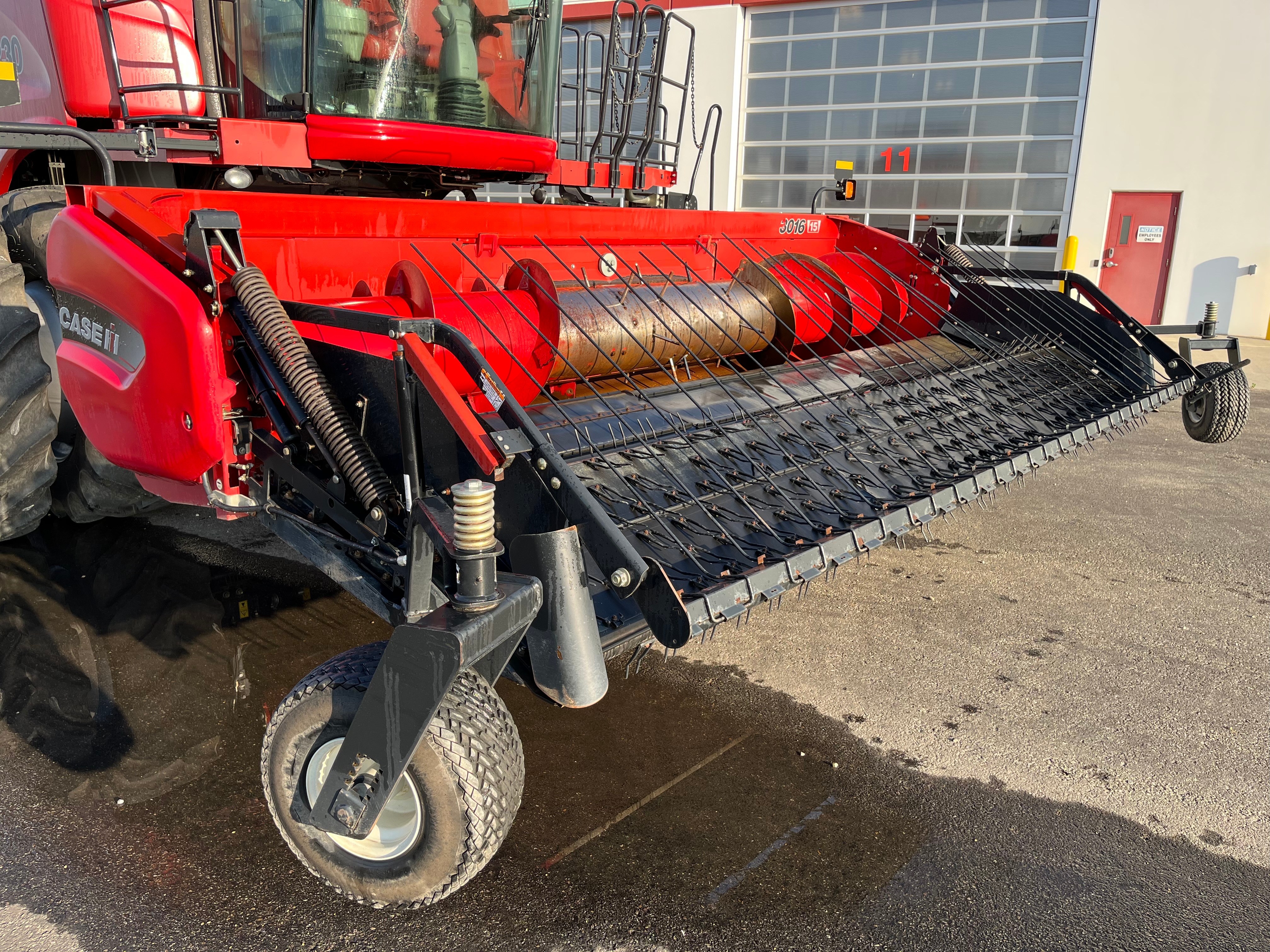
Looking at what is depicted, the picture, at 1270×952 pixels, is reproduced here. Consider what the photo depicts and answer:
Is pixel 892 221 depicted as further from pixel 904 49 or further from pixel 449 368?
pixel 449 368

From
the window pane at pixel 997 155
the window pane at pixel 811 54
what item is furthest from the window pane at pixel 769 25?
the window pane at pixel 997 155

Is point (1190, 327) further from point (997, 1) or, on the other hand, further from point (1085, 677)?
point (997, 1)

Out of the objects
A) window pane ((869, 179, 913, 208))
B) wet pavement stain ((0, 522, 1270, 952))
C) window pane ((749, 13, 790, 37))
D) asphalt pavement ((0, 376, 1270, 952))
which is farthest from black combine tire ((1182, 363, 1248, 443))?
window pane ((749, 13, 790, 37))

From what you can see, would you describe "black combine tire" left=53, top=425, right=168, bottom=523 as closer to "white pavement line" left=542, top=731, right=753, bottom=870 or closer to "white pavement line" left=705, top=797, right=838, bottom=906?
"white pavement line" left=542, top=731, right=753, bottom=870

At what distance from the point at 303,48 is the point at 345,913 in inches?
111

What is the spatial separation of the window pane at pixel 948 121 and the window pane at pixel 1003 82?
0.28 metres

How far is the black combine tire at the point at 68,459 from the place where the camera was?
11.1 feet

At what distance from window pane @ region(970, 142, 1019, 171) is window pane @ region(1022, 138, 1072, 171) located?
117 mm

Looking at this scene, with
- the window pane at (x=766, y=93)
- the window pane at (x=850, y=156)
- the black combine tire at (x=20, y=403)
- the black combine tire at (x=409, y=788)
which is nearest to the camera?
the black combine tire at (x=409, y=788)

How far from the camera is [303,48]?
3.32 m

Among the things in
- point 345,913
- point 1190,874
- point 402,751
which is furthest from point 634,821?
point 1190,874

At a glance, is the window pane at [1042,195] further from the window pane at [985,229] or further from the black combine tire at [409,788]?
the black combine tire at [409,788]

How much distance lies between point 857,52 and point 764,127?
1.59 meters

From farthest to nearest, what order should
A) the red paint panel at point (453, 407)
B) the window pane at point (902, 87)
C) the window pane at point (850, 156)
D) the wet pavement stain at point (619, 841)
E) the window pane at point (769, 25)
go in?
1. the window pane at point (769, 25)
2. the window pane at point (850, 156)
3. the window pane at point (902, 87)
4. the wet pavement stain at point (619, 841)
5. the red paint panel at point (453, 407)
